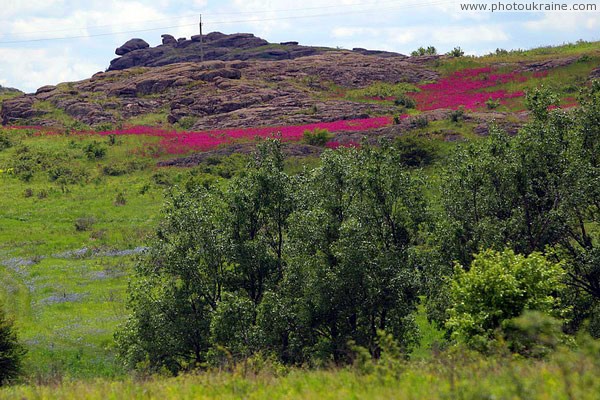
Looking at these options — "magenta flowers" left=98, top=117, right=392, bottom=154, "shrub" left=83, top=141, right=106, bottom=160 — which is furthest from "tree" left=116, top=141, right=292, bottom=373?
"shrub" left=83, top=141, right=106, bottom=160

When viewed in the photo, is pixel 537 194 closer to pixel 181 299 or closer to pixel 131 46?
pixel 181 299

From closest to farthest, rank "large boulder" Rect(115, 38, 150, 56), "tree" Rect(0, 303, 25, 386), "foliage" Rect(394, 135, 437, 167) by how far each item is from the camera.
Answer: "tree" Rect(0, 303, 25, 386) → "foliage" Rect(394, 135, 437, 167) → "large boulder" Rect(115, 38, 150, 56)

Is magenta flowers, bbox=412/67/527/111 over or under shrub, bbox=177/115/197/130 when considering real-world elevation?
over

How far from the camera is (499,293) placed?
17.0 meters

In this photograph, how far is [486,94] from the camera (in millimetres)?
71938

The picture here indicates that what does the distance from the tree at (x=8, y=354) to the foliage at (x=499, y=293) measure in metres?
17.2

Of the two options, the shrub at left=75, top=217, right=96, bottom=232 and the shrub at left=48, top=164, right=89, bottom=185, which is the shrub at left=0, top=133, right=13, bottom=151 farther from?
the shrub at left=75, top=217, right=96, bottom=232

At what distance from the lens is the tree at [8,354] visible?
21.3m

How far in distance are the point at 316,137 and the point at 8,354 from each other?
4253cm

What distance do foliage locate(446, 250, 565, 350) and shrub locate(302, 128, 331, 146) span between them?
1662 inches

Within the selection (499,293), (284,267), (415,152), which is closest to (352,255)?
(284,267)

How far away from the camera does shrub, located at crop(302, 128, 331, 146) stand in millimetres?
59344

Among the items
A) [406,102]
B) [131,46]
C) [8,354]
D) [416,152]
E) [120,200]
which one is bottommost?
[8,354]

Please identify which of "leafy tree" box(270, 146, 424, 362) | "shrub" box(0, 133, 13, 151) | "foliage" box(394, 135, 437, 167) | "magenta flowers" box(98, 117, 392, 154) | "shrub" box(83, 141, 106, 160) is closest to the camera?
"leafy tree" box(270, 146, 424, 362)
